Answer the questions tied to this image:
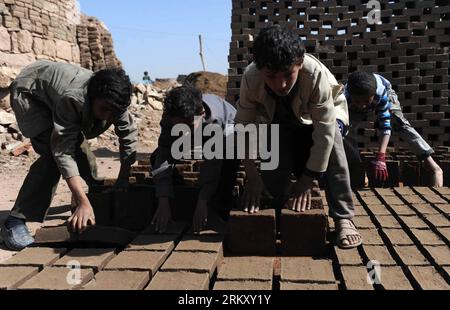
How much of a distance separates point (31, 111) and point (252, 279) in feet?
7.64

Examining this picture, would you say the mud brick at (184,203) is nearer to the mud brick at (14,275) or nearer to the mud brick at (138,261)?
the mud brick at (138,261)

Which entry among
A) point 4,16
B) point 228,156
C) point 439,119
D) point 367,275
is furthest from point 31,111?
point 4,16

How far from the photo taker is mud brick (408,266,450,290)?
233 cm

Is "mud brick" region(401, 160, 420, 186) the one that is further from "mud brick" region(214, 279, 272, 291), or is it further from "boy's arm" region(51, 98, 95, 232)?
"boy's arm" region(51, 98, 95, 232)

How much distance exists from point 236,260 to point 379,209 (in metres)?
1.54

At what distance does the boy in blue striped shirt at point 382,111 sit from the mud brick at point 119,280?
2.73m

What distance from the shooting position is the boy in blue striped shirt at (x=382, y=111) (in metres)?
4.29

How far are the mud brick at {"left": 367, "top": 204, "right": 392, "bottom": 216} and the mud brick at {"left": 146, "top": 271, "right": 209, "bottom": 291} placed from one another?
1.78 meters

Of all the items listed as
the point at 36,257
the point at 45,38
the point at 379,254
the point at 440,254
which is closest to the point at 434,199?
the point at 440,254

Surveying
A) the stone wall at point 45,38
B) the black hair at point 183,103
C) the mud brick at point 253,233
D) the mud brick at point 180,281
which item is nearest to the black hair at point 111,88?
the black hair at point 183,103

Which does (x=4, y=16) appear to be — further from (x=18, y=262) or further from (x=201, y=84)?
(x=201, y=84)

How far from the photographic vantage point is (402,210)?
12.4ft

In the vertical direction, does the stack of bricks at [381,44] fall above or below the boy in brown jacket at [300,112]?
above

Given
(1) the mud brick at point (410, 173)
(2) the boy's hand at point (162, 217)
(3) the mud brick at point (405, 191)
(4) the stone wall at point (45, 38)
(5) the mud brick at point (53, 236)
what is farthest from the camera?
(4) the stone wall at point (45, 38)
